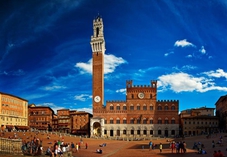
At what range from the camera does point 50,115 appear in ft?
301

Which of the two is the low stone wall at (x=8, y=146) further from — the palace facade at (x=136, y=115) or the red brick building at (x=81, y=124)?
the red brick building at (x=81, y=124)

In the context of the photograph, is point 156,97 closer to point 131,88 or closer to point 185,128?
point 131,88

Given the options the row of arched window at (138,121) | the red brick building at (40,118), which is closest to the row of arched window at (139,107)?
the row of arched window at (138,121)

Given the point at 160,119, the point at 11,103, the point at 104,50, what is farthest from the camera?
the point at 104,50

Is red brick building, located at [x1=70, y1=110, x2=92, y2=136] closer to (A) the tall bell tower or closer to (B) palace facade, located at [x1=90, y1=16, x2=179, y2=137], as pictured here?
(B) palace facade, located at [x1=90, y1=16, x2=179, y2=137]

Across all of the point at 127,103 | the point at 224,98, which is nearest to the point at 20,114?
the point at 127,103

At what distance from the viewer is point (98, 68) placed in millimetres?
83500

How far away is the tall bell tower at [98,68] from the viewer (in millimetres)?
81075

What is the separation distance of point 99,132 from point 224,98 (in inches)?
1630

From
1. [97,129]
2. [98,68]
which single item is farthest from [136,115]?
[98,68]

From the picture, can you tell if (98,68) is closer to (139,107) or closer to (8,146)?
(139,107)

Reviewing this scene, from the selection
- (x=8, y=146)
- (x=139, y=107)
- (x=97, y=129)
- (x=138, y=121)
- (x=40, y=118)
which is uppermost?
(x=139, y=107)

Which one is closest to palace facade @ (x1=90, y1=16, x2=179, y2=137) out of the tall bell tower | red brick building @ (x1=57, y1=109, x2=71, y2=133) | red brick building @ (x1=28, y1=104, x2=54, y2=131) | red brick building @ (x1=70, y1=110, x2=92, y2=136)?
the tall bell tower

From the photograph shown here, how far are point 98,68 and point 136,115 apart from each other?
20000 millimetres
